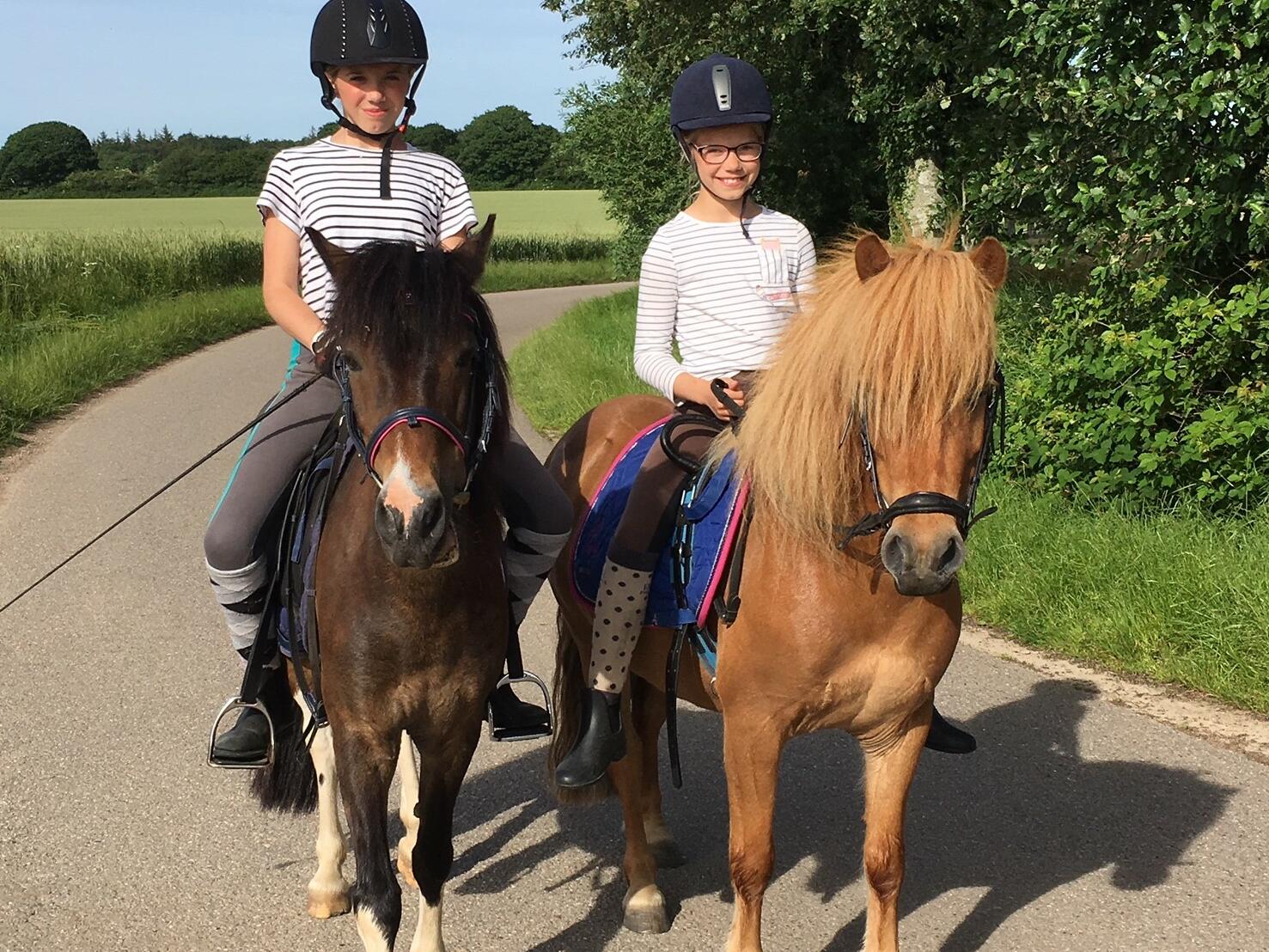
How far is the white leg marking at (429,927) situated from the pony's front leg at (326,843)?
538mm

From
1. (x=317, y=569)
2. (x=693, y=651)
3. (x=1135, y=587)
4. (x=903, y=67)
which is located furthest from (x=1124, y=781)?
(x=903, y=67)

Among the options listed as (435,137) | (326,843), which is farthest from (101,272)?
(435,137)

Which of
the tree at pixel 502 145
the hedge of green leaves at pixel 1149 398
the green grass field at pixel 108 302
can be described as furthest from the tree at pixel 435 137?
the hedge of green leaves at pixel 1149 398

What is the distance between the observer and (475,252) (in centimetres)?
312

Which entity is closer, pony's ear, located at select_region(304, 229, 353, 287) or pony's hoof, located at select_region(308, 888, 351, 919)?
pony's ear, located at select_region(304, 229, 353, 287)

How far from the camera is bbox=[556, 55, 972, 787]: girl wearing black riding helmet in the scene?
12.0ft

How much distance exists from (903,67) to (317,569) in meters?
13.3

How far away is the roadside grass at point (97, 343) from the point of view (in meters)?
13.0

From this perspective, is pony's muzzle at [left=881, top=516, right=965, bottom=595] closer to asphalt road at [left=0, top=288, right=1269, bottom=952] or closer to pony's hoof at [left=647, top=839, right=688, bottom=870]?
asphalt road at [left=0, top=288, right=1269, bottom=952]

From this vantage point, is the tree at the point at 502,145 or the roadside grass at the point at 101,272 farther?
the tree at the point at 502,145

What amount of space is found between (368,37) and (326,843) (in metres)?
2.60

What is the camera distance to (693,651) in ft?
12.1

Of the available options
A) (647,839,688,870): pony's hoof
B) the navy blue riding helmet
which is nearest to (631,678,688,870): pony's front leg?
(647,839,688,870): pony's hoof

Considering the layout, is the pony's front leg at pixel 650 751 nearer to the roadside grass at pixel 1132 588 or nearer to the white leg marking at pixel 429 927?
the white leg marking at pixel 429 927
